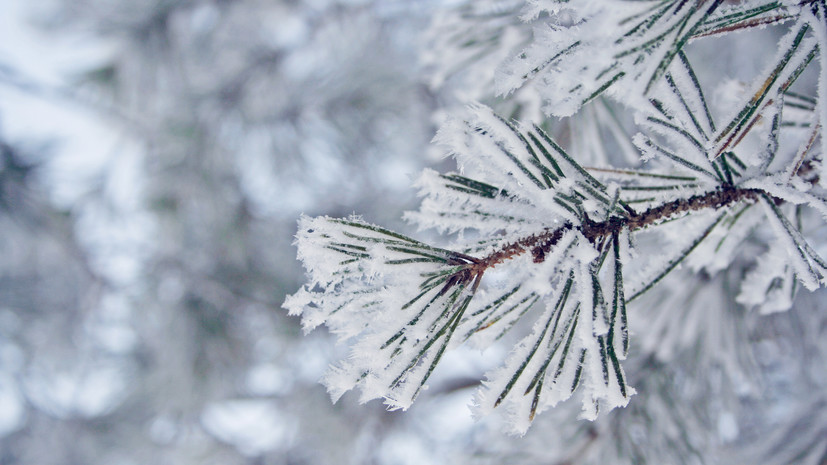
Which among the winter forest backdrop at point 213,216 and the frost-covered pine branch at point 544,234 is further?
the winter forest backdrop at point 213,216

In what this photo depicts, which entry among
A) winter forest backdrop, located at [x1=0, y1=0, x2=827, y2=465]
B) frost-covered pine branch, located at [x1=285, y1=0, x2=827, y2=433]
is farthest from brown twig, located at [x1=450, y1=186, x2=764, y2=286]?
winter forest backdrop, located at [x1=0, y1=0, x2=827, y2=465]

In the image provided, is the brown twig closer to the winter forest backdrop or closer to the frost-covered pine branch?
the frost-covered pine branch

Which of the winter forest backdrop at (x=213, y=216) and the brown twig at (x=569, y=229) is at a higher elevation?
the winter forest backdrop at (x=213, y=216)

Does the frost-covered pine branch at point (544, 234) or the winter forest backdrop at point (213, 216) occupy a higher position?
the winter forest backdrop at point (213, 216)

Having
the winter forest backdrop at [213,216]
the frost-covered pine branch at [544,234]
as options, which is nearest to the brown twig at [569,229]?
the frost-covered pine branch at [544,234]

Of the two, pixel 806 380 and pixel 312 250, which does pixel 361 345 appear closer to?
pixel 312 250

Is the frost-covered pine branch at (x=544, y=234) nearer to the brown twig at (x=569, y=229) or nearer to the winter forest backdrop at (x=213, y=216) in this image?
the brown twig at (x=569, y=229)

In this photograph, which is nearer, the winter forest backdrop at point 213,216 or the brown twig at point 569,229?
the brown twig at point 569,229

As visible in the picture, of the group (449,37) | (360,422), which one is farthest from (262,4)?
(360,422)
